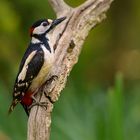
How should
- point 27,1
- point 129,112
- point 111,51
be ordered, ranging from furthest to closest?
point 111,51 < point 27,1 < point 129,112

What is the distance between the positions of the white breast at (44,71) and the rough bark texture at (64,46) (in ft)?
0.13

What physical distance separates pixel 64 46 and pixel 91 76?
2649 mm

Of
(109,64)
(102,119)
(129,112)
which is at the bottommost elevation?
(109,64)

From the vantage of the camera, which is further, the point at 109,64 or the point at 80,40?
the point at 109,64

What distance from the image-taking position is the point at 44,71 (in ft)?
14.6

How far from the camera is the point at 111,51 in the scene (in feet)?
24.2

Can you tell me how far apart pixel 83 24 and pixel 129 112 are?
110cm

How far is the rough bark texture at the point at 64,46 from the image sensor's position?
14.0 feet

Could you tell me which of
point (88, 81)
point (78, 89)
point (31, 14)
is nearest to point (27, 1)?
point (31, 14)

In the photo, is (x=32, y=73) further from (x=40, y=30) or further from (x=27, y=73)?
(x=40, y=30)

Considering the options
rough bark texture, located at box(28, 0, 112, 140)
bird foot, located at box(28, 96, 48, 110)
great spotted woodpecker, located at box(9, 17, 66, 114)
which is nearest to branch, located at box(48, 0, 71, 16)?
rough bark texture, located at box(28, 0, 112, 140)

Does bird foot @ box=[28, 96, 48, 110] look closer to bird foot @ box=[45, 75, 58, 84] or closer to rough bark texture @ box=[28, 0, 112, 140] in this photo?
rough bark texture @ box=[28, 0, 112, 140]

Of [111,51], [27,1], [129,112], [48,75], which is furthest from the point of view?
[111,51]

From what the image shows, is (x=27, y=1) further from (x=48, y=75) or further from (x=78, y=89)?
(x=48, y=75)
